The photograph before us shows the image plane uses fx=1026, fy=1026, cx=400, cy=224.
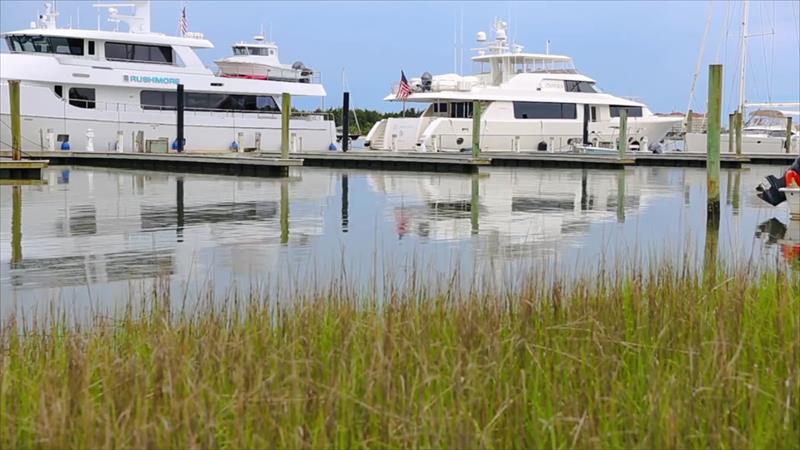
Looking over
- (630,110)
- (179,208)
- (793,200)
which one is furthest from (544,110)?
(179,208)

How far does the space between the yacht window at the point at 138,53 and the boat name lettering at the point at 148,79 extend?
72cm

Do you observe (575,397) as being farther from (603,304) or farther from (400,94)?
(400,94)

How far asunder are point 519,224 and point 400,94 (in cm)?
2670

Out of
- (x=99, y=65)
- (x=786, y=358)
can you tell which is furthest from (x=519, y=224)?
(x=99, y=65)

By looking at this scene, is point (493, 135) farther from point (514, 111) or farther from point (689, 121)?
point (689, 121)

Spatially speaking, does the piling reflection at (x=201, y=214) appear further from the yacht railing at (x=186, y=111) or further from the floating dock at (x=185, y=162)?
the yacht railing at (x=186, y=111)

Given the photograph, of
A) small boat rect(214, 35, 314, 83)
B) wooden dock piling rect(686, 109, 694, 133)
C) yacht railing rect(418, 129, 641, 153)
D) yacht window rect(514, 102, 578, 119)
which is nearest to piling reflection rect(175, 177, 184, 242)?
small boat rect(214, 35, 314, 83)

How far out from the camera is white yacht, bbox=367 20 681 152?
41.7m

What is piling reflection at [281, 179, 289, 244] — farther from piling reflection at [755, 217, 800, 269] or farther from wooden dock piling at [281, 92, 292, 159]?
piling reflection at [755, 217, 800, 269]

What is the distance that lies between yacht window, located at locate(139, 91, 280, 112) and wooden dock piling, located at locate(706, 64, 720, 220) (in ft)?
73.8

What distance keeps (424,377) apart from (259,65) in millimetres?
36625

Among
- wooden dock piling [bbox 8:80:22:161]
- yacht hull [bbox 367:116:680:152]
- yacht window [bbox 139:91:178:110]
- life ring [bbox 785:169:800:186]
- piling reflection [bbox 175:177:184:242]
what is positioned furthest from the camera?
yacht hull [bbox 367:116:680:152]

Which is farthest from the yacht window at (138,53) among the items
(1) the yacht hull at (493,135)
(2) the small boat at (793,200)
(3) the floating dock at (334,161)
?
(2) the small boat at (793,200)

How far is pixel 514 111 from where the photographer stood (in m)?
42.3
